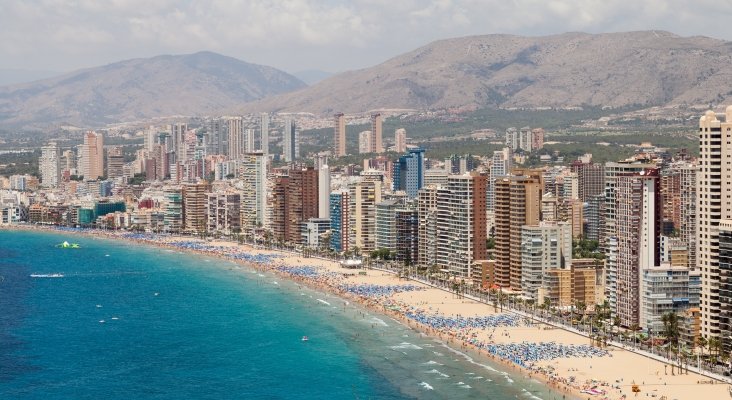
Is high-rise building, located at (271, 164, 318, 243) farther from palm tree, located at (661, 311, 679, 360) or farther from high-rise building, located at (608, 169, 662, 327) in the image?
palm tree, located at (661, 311, 679, 360)

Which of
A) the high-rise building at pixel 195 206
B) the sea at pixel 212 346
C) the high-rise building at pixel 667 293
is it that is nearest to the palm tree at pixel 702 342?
the high-rise building at pixel 667 293

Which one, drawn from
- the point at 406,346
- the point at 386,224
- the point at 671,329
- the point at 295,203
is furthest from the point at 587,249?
the point at 671,329

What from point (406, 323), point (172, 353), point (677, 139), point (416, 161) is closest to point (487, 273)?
point (406, 323)

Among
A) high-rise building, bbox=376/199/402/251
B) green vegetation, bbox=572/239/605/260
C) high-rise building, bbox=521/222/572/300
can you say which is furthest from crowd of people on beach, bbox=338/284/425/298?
high-rise building, bbox=376/199/402/251

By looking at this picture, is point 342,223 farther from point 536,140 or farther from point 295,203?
point 536,140

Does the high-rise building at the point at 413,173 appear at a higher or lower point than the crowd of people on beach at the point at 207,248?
higher

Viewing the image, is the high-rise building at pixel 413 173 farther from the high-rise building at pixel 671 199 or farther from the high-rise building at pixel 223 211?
the high-rise building at pixel 671 199
